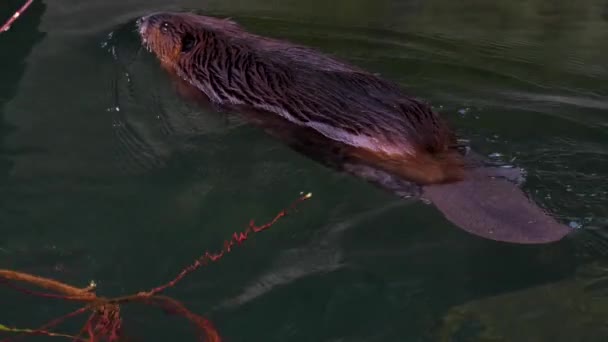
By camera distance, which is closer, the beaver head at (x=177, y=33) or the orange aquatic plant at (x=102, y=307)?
the orange aquatic plant at (x=102, y=307)

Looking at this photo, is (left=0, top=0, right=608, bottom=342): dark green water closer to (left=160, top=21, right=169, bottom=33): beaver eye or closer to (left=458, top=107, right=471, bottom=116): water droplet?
(left=458, top=107, right=471, bottom=116): water droplet

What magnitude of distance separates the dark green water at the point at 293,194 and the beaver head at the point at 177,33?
116 mm

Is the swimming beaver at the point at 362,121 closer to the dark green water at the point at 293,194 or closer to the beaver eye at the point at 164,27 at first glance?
the dark green water at the point at 293,194

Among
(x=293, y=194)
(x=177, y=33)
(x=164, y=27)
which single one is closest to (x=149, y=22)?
(x=164, y=27)

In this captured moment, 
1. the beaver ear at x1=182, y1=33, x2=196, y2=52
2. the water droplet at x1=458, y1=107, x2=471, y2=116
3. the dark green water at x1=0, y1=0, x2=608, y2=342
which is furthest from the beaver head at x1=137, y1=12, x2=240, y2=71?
the water droplet at x1=458, y1=107, x2=471, y2=116

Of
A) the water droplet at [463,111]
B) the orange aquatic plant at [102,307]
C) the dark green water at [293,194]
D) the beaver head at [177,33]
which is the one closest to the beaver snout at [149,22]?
the beaver head at [177,33]

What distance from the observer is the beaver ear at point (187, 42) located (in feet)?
12.5

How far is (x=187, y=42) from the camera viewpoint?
12.6ft

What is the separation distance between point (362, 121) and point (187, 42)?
1.14m

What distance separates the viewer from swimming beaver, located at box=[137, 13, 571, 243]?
2.77 metres

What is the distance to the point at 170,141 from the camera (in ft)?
11.4

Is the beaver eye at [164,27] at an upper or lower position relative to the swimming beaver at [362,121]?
upper

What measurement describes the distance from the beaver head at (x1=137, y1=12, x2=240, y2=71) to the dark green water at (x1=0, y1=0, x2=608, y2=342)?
0.38 feet

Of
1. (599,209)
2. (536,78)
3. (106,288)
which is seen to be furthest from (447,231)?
(536,78)
